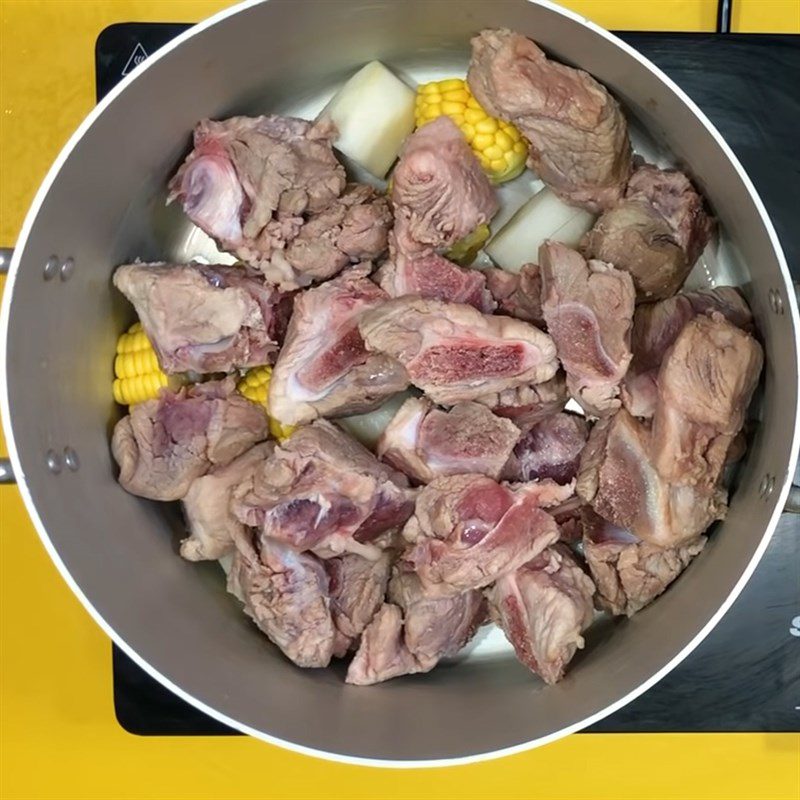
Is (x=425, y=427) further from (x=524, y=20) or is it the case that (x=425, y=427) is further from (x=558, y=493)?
(x=524, y=20)

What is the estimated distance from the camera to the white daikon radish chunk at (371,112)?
1.13 m

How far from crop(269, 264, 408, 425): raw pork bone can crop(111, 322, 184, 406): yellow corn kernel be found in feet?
0.46

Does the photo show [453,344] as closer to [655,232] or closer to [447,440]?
[447,440]

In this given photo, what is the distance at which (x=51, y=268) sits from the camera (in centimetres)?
97

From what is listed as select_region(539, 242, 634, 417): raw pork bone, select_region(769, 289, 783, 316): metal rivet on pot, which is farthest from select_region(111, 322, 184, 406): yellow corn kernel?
select_region(769, 289, 783, 316): metal rivet on pot

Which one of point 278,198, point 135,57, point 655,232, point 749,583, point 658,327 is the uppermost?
point 135,57

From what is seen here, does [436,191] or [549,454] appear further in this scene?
[549,454]

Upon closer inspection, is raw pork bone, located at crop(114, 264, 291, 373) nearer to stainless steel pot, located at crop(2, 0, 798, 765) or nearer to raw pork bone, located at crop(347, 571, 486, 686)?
stainless steel pot, located at crop(2, 0, 798, 765)

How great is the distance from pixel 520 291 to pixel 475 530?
294mm

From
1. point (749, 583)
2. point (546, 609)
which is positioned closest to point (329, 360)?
point (546, 609)

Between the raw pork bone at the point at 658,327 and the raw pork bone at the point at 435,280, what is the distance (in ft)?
0.60

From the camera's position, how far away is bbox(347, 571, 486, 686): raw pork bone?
1.07 meters

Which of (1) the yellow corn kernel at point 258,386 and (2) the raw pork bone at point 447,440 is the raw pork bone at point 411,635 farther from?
(1) the yellow corn kernel at point 258,386

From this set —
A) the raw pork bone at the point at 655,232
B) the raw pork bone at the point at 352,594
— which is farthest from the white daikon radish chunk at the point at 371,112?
the raw pork bone at the point at 352,594
